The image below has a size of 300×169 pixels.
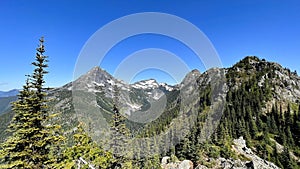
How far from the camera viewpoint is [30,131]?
66.1 ft

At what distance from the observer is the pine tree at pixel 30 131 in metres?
20.1

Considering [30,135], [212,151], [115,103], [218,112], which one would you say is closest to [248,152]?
[212,151]

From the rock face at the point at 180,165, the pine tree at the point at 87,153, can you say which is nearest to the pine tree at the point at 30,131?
the pine tree at the point at 87,153

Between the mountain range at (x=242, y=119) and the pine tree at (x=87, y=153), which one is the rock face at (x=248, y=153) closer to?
the mountain range at (x=242, y=119)

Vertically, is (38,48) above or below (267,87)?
below

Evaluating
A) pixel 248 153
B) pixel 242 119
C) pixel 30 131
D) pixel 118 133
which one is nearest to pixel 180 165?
pixel 118 133

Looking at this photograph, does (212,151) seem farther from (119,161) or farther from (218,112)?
(218,112)

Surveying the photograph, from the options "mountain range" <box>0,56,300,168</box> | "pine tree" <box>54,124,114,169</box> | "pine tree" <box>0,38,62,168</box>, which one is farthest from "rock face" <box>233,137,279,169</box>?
"pine tree" <box>0,38,62,168</box>

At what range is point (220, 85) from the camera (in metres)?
193

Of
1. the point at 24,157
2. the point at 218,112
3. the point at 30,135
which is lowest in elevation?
the point at 24,157

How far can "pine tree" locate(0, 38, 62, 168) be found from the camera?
65.8 feet

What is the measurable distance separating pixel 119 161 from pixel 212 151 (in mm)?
43253

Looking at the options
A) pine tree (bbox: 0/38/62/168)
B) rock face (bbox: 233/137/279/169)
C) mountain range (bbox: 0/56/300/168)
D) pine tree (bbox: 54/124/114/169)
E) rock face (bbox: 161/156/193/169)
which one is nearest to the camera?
pine tree (bbox: 0/38/62/168)

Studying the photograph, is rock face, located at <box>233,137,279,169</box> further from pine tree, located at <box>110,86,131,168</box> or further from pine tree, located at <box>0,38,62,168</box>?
pine tree, located at <box>0,38,62,168</box>
